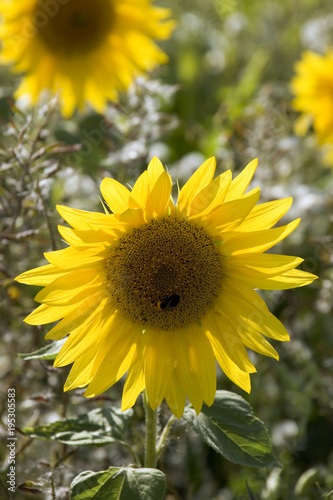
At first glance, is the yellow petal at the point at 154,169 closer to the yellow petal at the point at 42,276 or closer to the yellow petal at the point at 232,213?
the yellow petal at the point at 232,213

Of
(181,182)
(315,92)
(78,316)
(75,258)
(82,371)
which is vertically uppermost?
(315,92)

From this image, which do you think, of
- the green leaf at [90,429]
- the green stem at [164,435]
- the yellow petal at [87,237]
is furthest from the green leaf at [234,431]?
the yellow petal at [87,237]

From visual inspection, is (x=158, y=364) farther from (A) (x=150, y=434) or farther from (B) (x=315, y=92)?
(B) (x=315, y=92)

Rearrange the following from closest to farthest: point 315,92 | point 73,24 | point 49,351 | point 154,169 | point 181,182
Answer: point 154,169 < point 49,351 < point 181,182 < point 73,24 < point 315,92

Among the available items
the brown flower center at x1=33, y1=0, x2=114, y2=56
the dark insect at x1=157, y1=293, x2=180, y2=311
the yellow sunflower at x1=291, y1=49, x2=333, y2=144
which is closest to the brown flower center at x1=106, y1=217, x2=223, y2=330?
the dark insect at x1=157, y1=293, x2=180, y2=311

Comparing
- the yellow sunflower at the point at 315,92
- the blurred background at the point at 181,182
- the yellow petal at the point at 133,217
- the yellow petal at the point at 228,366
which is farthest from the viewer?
the yellow sunflower at the point at 315,92

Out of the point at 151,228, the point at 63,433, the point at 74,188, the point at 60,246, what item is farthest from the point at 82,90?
the point at 63,433

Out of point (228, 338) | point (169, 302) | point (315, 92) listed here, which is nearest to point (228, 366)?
point (228, 338)
